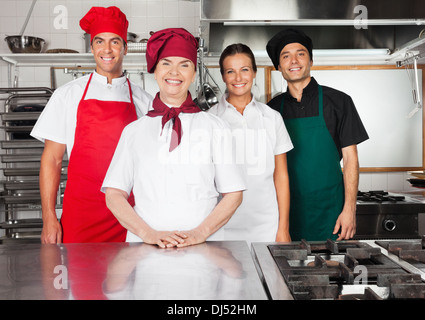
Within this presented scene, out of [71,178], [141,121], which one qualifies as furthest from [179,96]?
[71,178]

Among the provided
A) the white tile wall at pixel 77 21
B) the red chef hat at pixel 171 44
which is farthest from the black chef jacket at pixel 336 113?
the white tile wall at pixel 77 21

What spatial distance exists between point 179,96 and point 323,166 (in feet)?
2.48

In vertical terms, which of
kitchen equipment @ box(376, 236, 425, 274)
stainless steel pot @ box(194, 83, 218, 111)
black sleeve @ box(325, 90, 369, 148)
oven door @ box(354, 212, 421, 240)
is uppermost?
stainless steel pot @ box(194, 83, 218, 111)

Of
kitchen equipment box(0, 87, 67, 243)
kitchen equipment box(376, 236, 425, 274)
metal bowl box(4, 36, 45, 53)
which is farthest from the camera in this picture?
metal bowl box(4, 36, 45, 53)

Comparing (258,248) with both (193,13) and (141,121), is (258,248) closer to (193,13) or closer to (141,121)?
(141,121)

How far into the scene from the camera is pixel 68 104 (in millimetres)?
1780

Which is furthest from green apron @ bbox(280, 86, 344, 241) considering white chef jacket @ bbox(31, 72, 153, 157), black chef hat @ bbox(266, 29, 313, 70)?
white chef jacket @ bbox(31, 72, 153, 157)

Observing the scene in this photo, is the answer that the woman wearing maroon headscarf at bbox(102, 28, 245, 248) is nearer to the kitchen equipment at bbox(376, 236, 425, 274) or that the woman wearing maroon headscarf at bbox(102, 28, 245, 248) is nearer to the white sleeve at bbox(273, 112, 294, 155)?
the white sleeve at bbox(273, 112, 294, 155)

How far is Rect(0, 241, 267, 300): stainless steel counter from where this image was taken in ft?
2.34

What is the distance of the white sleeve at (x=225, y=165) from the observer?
133 cm

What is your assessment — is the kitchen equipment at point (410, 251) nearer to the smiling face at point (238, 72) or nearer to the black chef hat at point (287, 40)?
the smiling face at point (238, 72)

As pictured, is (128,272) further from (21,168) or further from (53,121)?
(21,168)

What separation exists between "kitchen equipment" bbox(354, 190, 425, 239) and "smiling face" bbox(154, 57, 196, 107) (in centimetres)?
135

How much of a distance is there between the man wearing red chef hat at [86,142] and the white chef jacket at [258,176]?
0.48 meters
